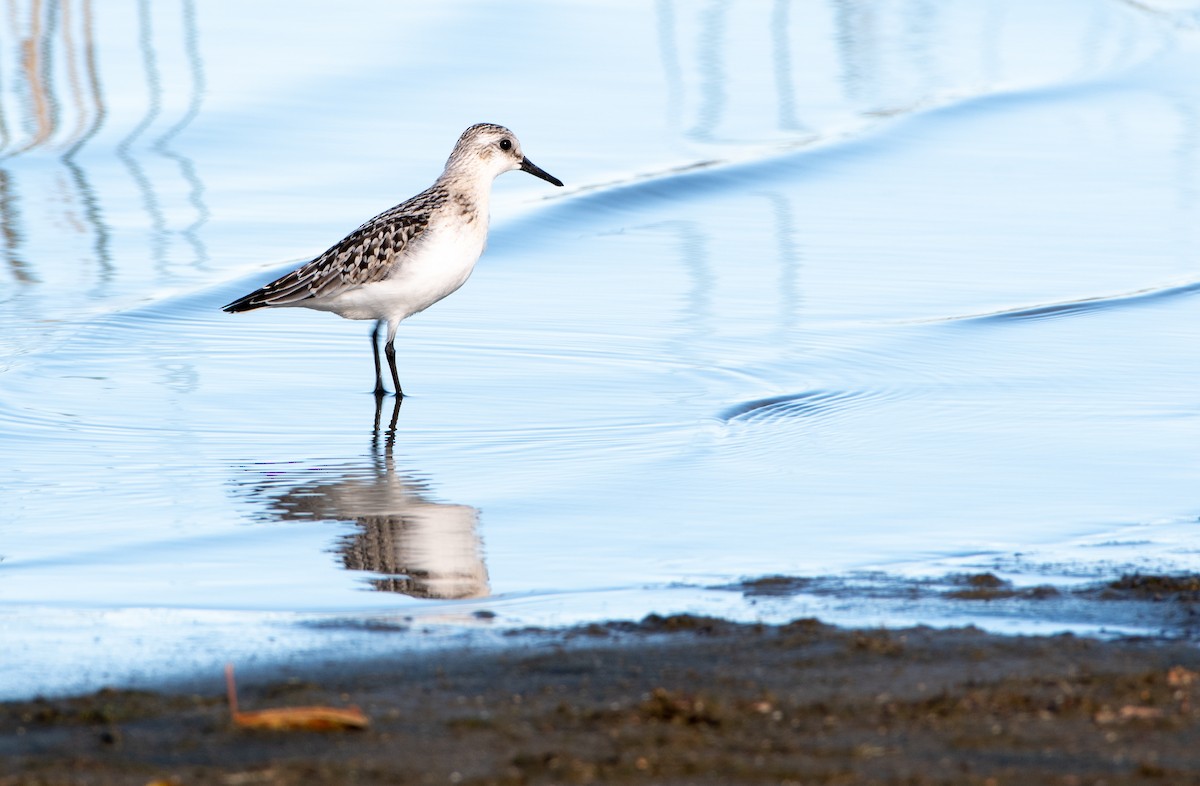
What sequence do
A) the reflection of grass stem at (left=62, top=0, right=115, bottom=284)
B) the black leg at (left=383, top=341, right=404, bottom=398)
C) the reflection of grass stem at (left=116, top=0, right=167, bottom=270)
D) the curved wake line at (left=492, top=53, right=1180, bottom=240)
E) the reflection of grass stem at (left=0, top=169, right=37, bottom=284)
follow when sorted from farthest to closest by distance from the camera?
the curved wake line at (left=492, top=53, right=1180, bottom=240) < the reflection of grass stem at (left=116, top=0, right=167, bottom=270) < the reflection of grass stem at (left=62, top=0, right=115, bottom=284) < the reflection of grass stem at (left=0, top=169, right=37, bottom=284) < the black leg at (left=383, top=341, right=404, bottom=398)

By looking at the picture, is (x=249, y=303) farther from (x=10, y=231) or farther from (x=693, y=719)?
(x=693, y=719)

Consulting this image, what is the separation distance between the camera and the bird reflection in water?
467 cm

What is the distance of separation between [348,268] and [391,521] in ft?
8.07

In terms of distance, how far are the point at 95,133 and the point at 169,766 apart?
881 centimetres

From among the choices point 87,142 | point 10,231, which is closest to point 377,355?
point 10,231

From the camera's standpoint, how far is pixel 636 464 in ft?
19.3

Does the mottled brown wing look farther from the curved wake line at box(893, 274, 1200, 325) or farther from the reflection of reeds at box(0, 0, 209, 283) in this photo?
the curved wake line at box(893, 274, 1200, 325)

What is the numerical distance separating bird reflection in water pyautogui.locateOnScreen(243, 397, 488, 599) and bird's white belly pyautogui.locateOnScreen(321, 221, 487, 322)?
1325 millimetres

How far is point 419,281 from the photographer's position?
7.52 meters

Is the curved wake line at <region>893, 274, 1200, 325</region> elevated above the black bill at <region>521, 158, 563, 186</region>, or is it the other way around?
the black bill at <region>521, 158, 563, 186</region>

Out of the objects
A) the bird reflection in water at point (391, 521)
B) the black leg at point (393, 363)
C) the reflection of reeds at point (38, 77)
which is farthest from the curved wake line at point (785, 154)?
the bird reflection in water at point (391, 521)

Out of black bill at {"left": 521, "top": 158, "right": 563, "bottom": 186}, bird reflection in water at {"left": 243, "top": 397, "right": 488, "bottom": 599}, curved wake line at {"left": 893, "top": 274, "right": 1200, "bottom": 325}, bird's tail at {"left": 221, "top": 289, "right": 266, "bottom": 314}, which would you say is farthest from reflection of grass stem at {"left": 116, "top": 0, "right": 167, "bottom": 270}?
curved wake line at {"left": 893, "top": 274, "right": 1200, "bottom": 325}

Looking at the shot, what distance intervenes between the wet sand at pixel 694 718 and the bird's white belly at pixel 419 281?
3764 mm

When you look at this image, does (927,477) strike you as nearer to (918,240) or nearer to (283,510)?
(283,510)
